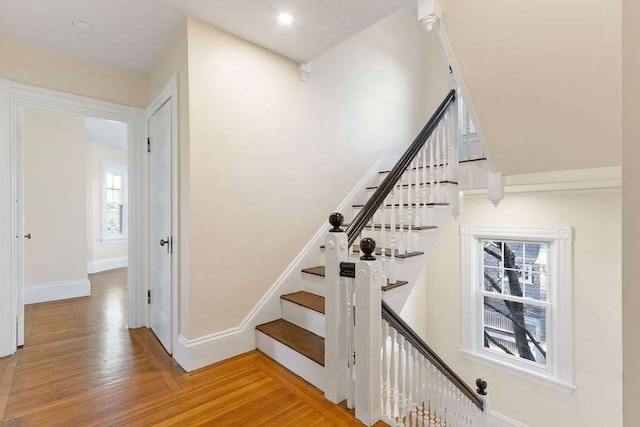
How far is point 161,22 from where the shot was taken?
7.01ft

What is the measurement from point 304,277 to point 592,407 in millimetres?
3258

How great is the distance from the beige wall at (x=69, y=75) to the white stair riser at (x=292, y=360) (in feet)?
7.94

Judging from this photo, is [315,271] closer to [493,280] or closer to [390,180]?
[390,180]

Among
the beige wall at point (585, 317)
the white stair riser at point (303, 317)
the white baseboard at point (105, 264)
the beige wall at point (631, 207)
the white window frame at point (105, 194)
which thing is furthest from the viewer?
the white window frame at point (105, 194)

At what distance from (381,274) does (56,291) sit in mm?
4371

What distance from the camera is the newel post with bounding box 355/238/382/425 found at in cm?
160

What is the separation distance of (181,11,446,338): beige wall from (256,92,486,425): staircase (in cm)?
33

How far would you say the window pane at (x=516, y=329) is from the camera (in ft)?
11.9

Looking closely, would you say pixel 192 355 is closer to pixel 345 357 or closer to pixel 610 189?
pixel 345 357

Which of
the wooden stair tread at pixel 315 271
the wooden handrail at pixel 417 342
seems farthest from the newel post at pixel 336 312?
the wooden stair tread at pixel 315 271

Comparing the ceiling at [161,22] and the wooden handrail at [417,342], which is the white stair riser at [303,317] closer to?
the wooden handrail at [417,342]

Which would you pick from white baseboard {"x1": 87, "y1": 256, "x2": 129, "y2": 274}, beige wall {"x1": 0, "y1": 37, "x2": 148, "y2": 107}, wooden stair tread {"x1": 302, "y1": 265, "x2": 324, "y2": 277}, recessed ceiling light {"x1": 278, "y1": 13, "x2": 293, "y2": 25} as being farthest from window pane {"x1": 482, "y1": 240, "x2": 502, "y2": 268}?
white baseboard {"x1": 87, "y1": 256, "x2": 129, "y2": 274}

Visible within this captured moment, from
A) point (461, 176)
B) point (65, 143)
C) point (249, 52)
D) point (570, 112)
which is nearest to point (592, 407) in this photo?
point (461, 176)

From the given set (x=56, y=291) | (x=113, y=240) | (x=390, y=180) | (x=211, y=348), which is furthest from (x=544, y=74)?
(x=113, y=240)
